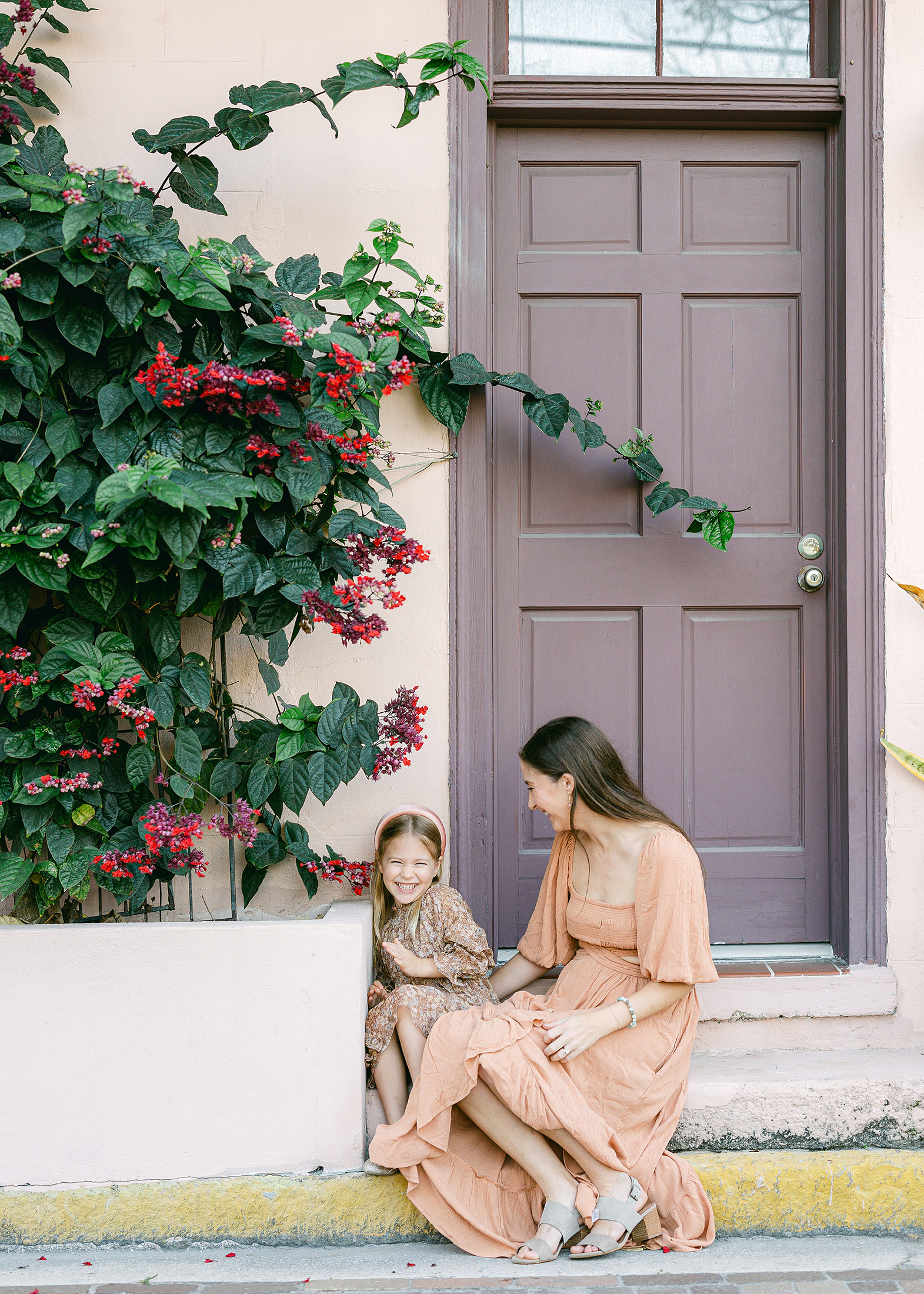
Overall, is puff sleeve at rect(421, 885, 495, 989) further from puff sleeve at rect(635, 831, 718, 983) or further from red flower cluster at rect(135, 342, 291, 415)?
red flower cluster at rect(135, 342, 291, 415)

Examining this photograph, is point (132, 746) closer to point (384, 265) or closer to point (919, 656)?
point (384, 265)

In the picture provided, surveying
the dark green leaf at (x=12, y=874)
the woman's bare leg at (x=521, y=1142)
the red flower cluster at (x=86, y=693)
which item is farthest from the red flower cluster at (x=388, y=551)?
the woman's bare leg at (x=521, y=1142)

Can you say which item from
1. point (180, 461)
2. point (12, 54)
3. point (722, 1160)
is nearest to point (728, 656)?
point (722, 1160)

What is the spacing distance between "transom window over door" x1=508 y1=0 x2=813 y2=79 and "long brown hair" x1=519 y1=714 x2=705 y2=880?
1961 millimetres

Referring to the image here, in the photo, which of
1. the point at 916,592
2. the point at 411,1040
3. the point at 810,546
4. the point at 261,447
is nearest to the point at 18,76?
the point at 261,447

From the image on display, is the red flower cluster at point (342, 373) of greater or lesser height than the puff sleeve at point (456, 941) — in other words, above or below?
above

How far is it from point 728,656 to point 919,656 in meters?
0.52

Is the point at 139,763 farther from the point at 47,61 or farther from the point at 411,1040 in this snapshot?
the point at 47,61

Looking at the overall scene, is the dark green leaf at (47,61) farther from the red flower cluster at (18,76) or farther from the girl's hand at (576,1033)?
the girl's hand at (576,1033)

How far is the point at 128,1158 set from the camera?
7.59 feet

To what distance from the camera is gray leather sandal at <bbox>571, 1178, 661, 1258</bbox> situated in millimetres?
2170

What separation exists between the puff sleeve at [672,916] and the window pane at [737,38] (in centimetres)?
228

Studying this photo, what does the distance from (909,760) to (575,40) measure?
229 cm

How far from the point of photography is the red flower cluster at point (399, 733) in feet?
7.79
